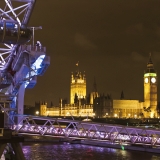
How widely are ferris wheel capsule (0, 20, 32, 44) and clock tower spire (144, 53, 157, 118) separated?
567ft

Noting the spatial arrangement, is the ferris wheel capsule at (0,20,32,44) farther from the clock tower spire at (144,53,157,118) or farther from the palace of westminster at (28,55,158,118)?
the clock tower spire at (144,53,157,118)

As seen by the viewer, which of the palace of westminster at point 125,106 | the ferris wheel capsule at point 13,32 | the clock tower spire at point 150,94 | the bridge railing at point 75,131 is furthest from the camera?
the clock tower spire at point 150,94

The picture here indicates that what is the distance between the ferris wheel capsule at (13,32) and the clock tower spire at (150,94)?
6803 inches

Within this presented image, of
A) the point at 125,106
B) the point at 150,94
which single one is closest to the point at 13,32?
the point at 125,106

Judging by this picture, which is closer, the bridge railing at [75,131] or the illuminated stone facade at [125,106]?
the bridge railing at [75,131]

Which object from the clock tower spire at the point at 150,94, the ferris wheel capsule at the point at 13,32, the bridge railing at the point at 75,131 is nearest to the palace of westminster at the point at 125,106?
the clock tower spire at the point at 150,94

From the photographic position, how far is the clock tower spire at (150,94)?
186 metres

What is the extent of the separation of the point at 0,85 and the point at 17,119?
11.9ft

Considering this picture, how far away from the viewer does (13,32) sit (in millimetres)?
16641

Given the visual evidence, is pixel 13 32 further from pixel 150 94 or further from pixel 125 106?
pixel 150 94

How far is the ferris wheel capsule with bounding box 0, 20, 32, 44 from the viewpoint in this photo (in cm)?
1653

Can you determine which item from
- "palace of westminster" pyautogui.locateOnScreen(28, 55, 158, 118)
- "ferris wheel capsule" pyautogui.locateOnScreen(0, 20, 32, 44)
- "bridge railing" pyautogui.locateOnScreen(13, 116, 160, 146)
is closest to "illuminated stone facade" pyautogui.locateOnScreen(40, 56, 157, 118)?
"palace of westminster" pyautogui.locateOnScreen(28, 55, 158, 118)

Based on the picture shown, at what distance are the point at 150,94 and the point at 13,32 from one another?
181 m

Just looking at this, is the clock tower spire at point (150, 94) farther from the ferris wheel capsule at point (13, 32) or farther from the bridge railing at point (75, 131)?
the ferris wheel capsule at point (13, 32)
